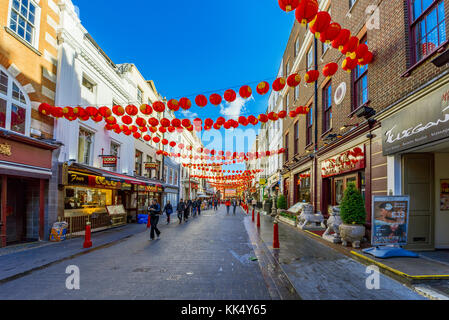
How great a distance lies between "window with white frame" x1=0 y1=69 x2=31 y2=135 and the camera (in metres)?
9.16

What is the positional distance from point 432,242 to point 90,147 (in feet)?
50.7

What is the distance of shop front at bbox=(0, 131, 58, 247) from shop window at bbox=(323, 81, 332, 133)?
12879mm

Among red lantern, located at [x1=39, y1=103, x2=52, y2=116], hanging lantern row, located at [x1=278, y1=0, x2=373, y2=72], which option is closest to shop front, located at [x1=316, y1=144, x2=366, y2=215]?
hanging lantern row, located at [x1=278, y1=0, x2=373, y2=72]

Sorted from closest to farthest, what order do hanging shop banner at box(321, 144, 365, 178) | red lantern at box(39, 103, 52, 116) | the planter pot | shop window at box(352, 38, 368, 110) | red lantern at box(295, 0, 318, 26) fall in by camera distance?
red lantern at box(295, 0, 318, 26)
the planter pot
hanging shop banner at box(321, 144, 365, 178)
shop window at box(352, 38, 368, 110)
red lantern at box(39, 103, 52, 116)

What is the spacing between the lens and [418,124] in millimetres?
6336

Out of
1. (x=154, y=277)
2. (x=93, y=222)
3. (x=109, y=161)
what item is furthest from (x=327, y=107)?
(x=93, y=222)

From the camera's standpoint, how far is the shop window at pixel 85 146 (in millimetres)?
13523

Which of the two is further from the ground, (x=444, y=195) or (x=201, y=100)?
(x=201, y=100)

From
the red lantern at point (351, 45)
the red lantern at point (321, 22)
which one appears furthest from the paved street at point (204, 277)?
the red lantern at point (351, 45)

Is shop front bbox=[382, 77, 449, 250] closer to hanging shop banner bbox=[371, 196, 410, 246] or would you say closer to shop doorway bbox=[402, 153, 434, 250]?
shop doorway bbox=[402, 153, 434, 250]

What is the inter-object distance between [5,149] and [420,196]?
13026 mm

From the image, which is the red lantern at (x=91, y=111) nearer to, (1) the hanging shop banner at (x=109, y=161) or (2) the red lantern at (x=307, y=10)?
(1) the hanging shop banner at (x=109, y=161)

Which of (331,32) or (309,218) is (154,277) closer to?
(331,32)

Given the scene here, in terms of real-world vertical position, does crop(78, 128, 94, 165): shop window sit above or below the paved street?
above
